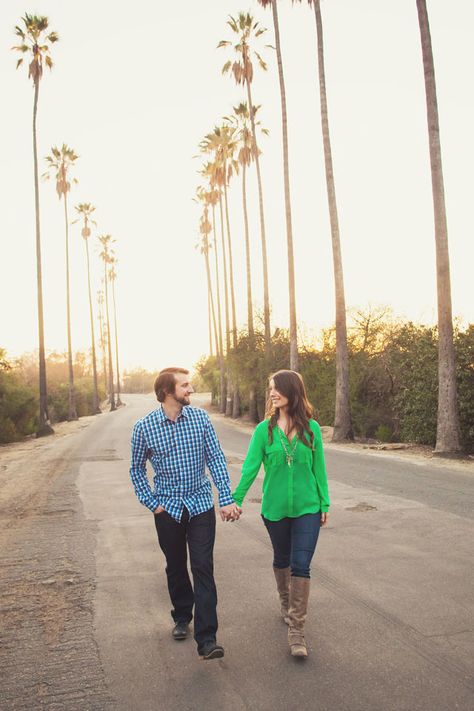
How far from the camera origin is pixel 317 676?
4.02m

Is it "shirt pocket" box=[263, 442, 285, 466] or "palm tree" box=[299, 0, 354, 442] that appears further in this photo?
"palm tree" box=[299, 0, 354, 442]

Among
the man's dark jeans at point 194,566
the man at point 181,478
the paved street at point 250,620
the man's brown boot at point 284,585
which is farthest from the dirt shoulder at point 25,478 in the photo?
the man's brown boot at point 284,585

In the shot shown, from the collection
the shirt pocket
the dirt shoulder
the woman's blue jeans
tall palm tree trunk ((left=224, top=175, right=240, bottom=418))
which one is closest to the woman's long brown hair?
the shirt pocket

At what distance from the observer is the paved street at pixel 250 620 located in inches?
153

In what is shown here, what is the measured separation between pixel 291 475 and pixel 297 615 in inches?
36.0

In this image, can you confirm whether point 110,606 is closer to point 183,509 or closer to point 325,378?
point 183,509

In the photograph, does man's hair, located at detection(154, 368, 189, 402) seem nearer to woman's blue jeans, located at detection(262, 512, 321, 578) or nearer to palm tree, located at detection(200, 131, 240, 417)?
woman's blue jeans, located at detection(262, 512, 321, 578)

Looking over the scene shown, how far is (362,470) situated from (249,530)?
261 inches

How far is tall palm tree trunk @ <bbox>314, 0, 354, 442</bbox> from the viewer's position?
24547 mm

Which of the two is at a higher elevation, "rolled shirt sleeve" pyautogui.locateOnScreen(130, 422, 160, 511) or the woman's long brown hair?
the woman's long brown hair

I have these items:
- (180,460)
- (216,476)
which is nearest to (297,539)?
(216,476)

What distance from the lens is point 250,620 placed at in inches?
202

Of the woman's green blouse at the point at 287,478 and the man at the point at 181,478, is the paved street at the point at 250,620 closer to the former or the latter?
the man at the point at 181,478

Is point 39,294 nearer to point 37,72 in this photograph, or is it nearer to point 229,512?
point 37,72
